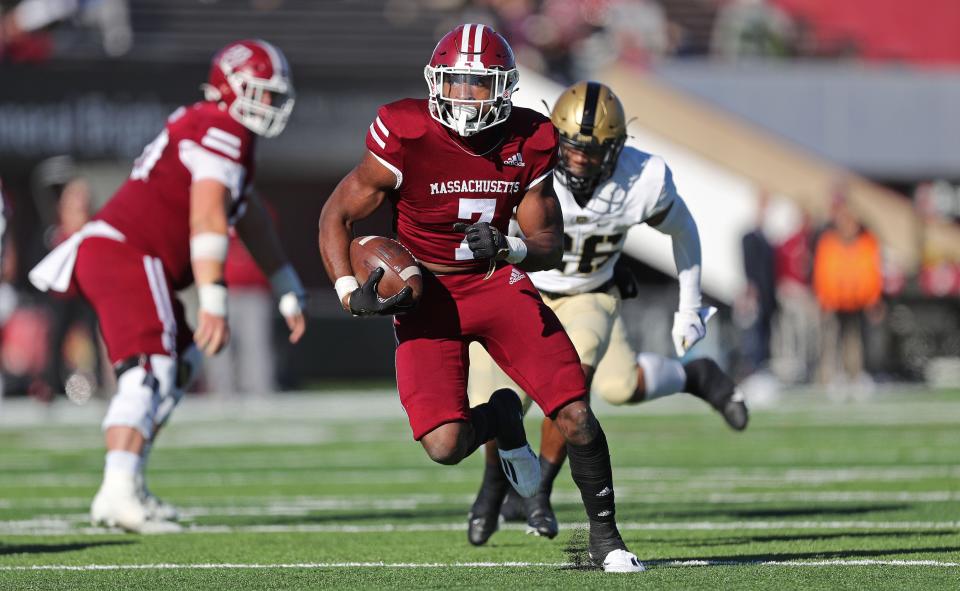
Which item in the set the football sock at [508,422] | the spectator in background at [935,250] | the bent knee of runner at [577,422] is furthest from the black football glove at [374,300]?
the spectator in background at [935,250]

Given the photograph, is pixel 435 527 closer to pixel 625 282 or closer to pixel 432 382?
pixel 625 282

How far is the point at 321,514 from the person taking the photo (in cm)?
→ 750

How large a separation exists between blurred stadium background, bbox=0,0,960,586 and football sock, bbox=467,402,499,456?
25.7 feet

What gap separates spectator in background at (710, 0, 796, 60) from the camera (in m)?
24.9

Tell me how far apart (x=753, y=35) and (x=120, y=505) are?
19.5 meters

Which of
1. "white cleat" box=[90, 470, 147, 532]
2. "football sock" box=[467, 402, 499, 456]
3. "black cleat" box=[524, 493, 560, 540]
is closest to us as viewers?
"football sock" box=[467, 402, 499, 456]

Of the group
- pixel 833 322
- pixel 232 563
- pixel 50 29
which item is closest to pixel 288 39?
pixel 50 29

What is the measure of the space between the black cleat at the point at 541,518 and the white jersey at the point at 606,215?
91 cm

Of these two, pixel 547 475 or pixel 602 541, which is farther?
pixel 547 475

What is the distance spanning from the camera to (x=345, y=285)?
5355 millimetres

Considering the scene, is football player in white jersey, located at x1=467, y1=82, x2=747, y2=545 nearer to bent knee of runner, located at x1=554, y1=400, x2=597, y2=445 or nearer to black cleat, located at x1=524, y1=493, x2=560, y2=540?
black cleat, located at x1=524, y1=493, x2=560, y2=540

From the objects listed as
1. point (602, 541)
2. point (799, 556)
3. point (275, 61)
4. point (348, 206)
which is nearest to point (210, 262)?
point (275, 61)

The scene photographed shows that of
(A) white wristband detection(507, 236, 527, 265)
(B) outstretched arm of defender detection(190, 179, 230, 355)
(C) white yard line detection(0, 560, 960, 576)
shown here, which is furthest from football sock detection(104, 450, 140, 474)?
(A) white wristband detection(507, 236, 527, 265)

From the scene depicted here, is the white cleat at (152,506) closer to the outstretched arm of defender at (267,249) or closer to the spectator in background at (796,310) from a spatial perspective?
the outstretched arm of defender at (267,249)
